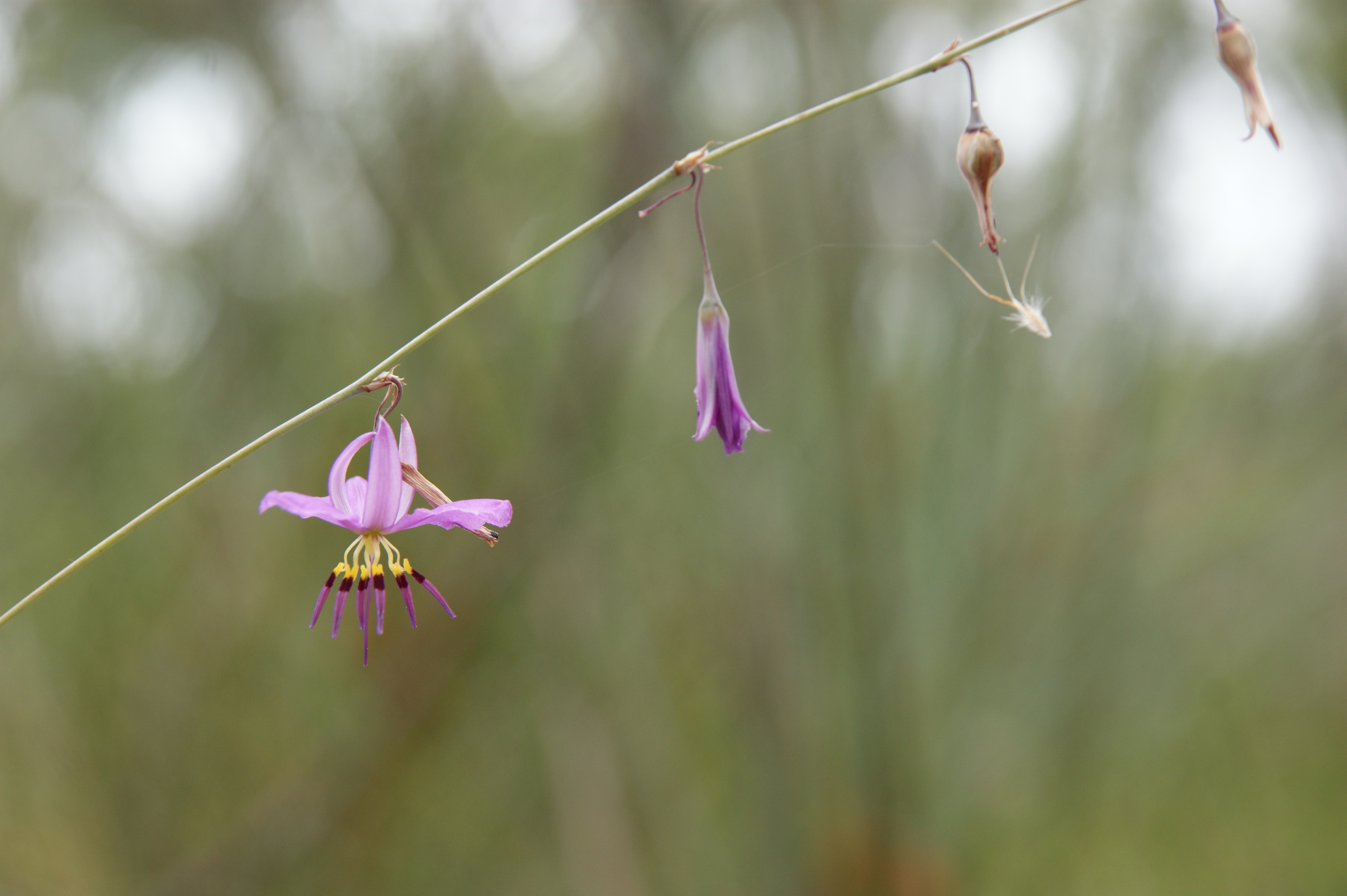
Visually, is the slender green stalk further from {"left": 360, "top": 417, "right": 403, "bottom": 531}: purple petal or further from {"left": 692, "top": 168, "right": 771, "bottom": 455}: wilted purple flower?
{"left": 692, "top": 168, "right": 771, "bottom": 455}: wilted purple flower

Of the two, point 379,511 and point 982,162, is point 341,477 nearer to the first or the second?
point 379,511

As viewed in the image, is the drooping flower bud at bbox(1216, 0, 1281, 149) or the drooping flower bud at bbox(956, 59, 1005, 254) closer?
the drooping flower bud at bbox(1216, 0, 1281, 149)

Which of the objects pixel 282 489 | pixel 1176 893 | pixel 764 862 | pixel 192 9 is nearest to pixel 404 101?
pixel 192 9

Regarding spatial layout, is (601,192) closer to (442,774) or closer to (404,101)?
(404,101)

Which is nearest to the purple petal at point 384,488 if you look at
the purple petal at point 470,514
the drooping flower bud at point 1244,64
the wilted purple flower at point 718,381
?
the purple petal at point 470,514

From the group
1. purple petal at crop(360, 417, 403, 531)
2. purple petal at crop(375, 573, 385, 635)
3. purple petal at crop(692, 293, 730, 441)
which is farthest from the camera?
purple petal at crop(692, 293, 730, 441)

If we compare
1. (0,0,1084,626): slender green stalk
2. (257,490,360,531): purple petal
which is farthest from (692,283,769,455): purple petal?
(257,490,360,531): purple petal

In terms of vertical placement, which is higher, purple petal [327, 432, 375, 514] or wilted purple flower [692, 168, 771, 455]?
wilted purple flower [692, 168, 771, 455]
